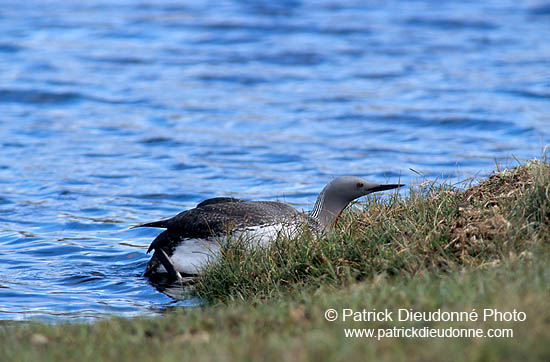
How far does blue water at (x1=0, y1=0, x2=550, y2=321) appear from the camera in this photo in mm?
8688

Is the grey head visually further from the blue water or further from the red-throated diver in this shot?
the blue water

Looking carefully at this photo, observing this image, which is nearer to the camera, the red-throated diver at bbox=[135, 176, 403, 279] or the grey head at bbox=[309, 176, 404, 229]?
the red-throated diver at bbox=[135, 176, 403, 279]

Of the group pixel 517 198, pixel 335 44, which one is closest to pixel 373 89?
pixel 335 44

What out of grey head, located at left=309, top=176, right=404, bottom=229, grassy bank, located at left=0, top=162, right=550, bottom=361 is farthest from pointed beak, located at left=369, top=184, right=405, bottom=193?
grassy bank, located at left=0, top=162, right=550, bottom=361

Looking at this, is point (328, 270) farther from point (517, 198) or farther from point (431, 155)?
point (431, 155)

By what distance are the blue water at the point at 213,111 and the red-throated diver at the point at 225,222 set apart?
0.35 metres

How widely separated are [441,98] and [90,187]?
6724mm

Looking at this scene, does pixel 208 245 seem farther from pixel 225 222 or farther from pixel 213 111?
pixel 213 111

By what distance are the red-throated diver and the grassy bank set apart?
8.4 inches

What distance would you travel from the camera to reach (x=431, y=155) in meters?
11.6

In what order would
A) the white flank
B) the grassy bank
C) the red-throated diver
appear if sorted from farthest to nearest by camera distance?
1. the red-throated diver
2. the white flank
3. the grassy bank

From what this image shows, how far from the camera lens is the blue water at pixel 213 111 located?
8688 millimetres

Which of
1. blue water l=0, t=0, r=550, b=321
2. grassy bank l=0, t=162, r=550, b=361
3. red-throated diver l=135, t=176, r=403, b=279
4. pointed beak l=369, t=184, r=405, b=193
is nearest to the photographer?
grassy bank l=0, t=162, r=550, b=361

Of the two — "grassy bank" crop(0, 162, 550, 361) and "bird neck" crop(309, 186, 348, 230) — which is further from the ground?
"grassy bank" crop(0, 162, 550, 361)
